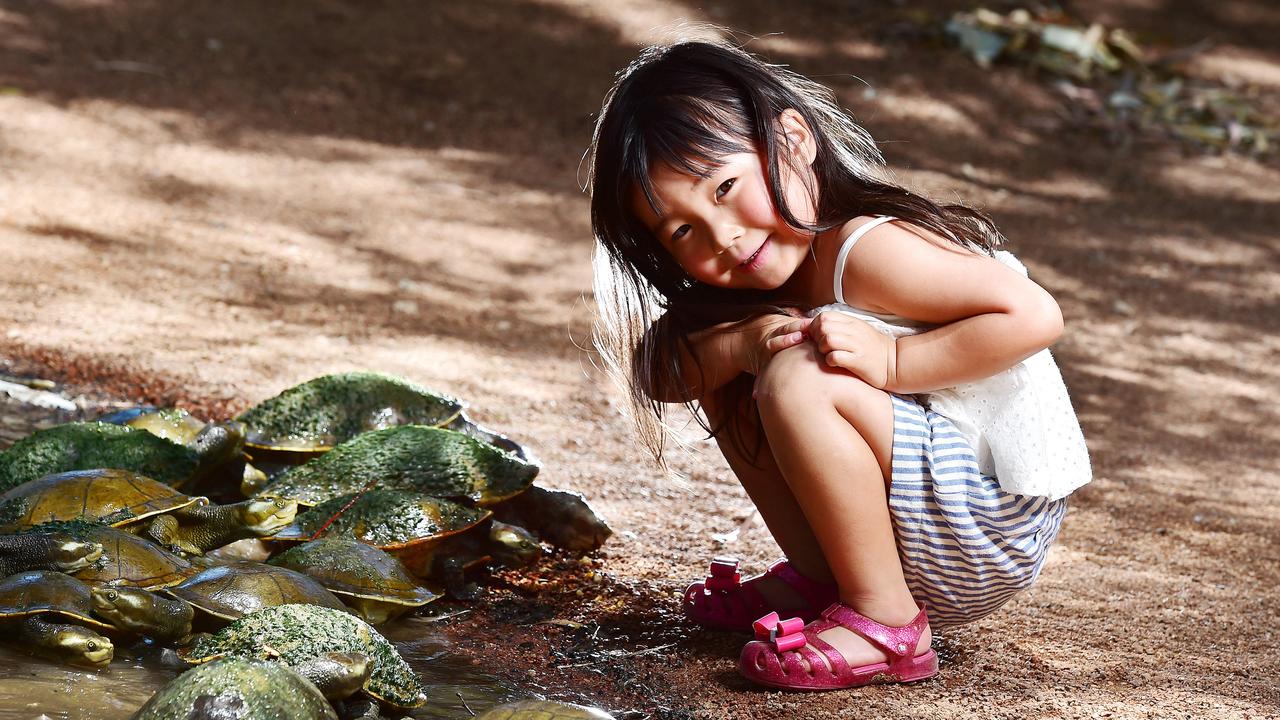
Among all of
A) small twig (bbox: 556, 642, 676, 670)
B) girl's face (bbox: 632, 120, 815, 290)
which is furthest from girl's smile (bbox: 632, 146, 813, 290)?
small twig (bbox: 556, 642, 676, 670)

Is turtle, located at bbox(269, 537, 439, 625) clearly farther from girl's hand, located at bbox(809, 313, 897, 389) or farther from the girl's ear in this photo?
the girl's ear

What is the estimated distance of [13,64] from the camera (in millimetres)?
7418

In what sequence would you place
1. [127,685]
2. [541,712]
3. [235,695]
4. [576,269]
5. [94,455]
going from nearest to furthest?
[235,695] < [541,712] < [127,685] < [94,455] < [576,269]

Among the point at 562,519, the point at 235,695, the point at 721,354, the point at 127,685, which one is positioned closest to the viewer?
the point at 235,695

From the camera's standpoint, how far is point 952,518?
240cm

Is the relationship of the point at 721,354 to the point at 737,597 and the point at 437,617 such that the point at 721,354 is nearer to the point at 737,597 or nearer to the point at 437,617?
the point at 737,597

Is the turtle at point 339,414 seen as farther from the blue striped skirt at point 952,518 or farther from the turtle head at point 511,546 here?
the blue striped skirt at point 952,518

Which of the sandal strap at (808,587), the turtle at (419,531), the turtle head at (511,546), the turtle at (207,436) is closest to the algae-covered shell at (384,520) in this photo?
the turtle at (419,531)

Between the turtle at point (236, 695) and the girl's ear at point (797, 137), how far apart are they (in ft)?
4.35

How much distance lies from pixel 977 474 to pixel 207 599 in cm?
145

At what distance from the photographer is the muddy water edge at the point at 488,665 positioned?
83.2 inches

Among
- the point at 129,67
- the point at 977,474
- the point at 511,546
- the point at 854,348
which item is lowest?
the point at 511,546

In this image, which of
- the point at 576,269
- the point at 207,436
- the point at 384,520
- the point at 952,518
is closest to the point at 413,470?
the point at 384,520

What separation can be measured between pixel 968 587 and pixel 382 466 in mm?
1366
